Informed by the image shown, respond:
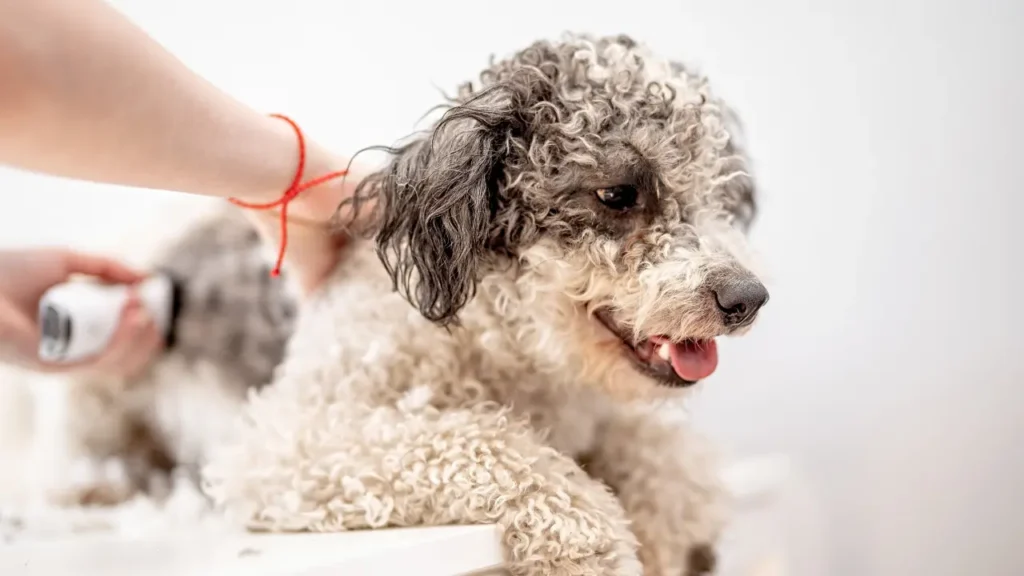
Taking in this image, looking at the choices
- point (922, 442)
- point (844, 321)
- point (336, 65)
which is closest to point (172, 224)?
point (336, 65)

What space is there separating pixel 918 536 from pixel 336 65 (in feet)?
4.67

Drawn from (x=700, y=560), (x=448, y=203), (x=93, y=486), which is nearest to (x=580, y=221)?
(x=448, y=203)

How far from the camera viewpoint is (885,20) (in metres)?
1.59

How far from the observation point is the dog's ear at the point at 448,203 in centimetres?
99

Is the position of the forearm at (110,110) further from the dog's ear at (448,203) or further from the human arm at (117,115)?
the dog's ear at (448,203)

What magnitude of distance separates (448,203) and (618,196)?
20 cm

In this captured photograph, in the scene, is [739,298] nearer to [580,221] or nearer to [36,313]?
[580,221]

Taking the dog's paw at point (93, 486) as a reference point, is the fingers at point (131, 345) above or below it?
above

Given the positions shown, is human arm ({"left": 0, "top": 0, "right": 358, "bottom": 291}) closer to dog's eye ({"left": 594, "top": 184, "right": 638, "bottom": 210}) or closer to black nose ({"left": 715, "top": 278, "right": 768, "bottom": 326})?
dog's eye ({"left": 594, "top": 184, "right": 638, "bottom": 210})

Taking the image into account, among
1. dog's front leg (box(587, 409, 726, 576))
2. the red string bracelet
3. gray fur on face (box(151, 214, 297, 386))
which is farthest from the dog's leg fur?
dog's front leg (box(587, 409, 726, 576))

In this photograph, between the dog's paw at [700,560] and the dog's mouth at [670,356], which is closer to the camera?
the dog's mouth at [670,356]

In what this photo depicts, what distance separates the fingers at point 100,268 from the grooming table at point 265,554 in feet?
1.32

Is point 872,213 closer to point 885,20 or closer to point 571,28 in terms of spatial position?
point 885,20

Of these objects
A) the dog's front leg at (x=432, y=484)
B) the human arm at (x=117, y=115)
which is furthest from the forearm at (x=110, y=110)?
the dog's front leg at (x=432, y=484)
